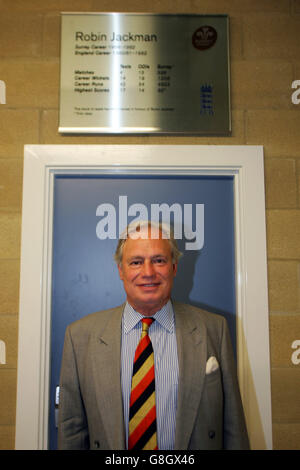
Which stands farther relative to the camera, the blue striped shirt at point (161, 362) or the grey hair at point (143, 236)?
the grey hair at point (143, 236)

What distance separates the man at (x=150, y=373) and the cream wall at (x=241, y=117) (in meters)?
0.28

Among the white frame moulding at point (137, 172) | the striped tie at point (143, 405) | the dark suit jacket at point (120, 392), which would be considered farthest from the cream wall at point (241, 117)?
the striped tie at point (143, 405)

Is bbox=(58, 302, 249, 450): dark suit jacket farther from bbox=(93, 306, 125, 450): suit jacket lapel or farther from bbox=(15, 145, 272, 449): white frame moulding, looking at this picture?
bbox=(15, 145, 272, 449): white frame moulding

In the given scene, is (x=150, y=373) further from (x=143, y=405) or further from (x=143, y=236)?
(x=143, y=236)

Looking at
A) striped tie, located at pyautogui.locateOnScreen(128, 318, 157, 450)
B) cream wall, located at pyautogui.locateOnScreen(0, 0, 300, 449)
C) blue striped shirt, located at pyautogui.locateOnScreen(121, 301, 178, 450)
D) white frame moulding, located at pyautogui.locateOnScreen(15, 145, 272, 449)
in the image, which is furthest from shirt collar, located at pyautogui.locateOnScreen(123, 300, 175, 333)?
cream wall, located at pyautogui.locateOnScreen(0, 0, 300, 449)

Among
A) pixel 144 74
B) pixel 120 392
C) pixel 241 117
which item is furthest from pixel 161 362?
pixel 144 74

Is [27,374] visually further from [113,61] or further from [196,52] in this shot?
[196,52]

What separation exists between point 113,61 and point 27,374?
1302 mm

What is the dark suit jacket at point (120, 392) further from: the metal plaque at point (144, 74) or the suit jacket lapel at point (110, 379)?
the metal plaque at point (144, 74)

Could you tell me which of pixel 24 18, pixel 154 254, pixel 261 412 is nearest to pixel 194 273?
pixel 154 254

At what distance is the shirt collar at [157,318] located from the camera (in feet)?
4.16

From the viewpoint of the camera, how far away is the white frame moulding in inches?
54.0

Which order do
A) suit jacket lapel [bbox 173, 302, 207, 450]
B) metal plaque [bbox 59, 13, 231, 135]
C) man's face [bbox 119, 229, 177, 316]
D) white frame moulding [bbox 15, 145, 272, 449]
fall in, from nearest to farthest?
suit jacket lapel [bbox 173, 302, 207, 450] → man's face [bbox 119, 229, 177, 316] → white frame moulding [bbox 15, 145, 272, 449] → metal plaque [bbox 59, 13, 231, 135]

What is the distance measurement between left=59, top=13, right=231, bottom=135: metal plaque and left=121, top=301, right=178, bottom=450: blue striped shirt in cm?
75
